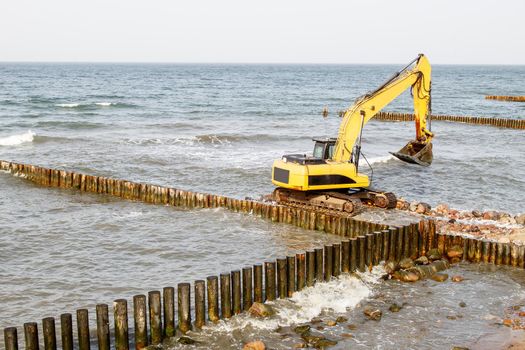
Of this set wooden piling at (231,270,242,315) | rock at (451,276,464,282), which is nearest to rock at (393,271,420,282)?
rock at (451,276,464,282)

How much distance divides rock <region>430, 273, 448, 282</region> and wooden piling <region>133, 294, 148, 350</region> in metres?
7.57

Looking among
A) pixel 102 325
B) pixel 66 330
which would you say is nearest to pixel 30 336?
pixel 66 330

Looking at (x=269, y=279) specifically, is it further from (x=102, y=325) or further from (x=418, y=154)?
(x=418, y=154)

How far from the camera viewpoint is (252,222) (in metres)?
20.6

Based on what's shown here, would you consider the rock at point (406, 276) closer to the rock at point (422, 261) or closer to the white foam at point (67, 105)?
the rock at point (422, 261)

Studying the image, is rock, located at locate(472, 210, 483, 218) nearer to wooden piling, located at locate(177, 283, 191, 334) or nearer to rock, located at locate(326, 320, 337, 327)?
rock, located at locate(326, 320, 337, 327)

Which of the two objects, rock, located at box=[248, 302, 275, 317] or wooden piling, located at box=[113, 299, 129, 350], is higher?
wooden piling, located at box=[113, 299, 129, 350]

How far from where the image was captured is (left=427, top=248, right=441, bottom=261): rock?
56.6 feet

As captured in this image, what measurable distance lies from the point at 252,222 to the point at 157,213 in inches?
141

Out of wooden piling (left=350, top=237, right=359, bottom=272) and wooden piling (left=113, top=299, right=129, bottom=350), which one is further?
wooden piling (left=350, top=237, right=359, bottom=272)

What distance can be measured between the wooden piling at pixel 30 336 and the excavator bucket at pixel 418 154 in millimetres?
20296

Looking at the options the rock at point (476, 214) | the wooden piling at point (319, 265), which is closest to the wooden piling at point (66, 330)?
the wooden piling at point (319, 265)

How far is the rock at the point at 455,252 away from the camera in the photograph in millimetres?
17234

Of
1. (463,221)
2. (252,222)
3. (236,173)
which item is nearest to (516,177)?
(463,221)
